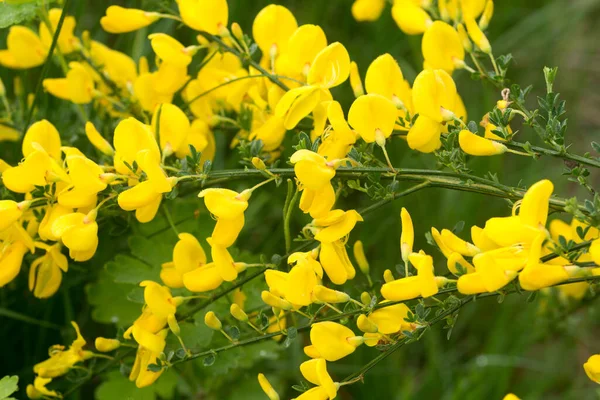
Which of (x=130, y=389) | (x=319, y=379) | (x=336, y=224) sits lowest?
(x=130, y=389)

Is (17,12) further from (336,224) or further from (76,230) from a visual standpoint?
(336,224)

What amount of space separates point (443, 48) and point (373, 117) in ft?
0.77

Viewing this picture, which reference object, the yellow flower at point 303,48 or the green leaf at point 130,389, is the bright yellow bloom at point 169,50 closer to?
the yellow flower at point 303,48

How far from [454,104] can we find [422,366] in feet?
3.34

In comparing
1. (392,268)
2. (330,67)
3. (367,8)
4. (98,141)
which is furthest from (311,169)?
(392,268)

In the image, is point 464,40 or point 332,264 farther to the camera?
point 464,40

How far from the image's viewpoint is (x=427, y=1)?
1092 mm

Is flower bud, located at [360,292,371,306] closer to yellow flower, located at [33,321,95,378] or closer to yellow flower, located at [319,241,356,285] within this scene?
yellow flower, located at [319,241,356,285]

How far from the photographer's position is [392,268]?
1.59 m

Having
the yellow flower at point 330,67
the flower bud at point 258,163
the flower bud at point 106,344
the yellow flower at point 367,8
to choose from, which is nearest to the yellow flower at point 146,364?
the flower bud at point 106,344

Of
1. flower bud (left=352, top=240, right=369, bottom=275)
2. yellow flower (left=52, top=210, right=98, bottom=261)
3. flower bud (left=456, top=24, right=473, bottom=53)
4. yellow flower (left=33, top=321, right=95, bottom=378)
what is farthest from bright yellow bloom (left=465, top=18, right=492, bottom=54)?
yellow flower (left=33, top=321, right=95, bottom=378)

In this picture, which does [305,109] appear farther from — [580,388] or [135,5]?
[580,388]

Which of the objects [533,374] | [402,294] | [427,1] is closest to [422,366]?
[533,374]

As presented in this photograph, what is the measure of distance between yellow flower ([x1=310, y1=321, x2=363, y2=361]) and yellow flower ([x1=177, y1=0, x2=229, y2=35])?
43cm
